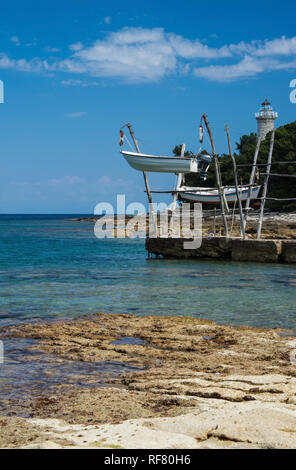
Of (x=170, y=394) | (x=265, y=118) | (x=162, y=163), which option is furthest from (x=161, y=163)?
(x=265, y=118)

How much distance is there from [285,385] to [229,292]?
28.9 feet

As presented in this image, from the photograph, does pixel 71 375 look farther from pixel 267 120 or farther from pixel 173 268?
pixel 267 120

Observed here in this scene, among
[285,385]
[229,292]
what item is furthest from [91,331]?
[229,292]

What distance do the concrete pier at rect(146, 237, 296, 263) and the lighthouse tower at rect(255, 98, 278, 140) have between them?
154ft

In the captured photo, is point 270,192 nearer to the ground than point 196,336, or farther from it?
farther from it

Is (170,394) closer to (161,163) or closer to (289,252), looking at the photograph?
(289,252)

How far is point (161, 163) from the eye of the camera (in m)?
24.1

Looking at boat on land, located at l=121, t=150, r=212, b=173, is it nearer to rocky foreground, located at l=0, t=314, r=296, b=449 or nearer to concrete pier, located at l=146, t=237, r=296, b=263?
concrete pier, located at l=146, t=237, r=296, b=263

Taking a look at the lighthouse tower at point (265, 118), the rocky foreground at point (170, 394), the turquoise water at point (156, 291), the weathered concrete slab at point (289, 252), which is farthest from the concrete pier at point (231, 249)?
the lighthouse tower at point (265, 118)

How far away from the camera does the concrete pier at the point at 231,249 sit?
21.3 m

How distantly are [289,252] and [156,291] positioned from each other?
8366mm

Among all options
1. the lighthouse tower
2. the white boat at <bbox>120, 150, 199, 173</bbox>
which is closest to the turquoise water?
the white boat at <bbox>120, 150, 199, 173</bbox>

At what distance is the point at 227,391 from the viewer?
5.57 meters

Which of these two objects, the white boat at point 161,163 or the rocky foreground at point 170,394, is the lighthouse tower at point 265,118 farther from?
the rocky foreground at point 170,394
